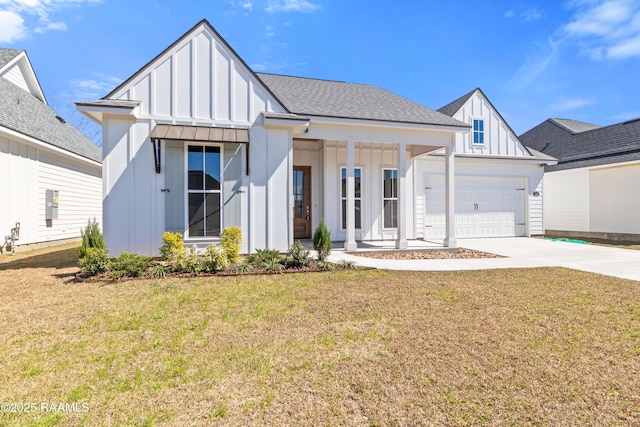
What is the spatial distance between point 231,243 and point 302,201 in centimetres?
459

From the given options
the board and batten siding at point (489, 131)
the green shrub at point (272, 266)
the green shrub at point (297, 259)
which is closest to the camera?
the green shrub at point (272, 266)

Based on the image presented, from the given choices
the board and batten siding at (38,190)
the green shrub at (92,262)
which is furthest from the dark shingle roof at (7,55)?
the green shrub at (92,262)

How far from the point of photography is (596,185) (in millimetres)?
13617

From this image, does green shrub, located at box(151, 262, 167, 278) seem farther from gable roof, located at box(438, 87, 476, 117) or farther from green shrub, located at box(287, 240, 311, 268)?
gable roof, located at box(438, 87, 476, 117)

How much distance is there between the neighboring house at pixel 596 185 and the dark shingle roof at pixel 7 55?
2378cm

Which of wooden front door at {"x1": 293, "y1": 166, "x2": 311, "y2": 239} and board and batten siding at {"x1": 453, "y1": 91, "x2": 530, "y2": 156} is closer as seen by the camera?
wooden front door at {"x1": 293, "y1": 166, "x2": 311, "y2": 239}

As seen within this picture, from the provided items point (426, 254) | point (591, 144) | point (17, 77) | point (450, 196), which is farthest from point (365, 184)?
point (17, 77)

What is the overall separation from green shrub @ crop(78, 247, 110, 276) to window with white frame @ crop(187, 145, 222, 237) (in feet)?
5.96

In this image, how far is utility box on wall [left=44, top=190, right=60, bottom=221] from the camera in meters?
10.6

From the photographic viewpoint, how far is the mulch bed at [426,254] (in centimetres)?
826

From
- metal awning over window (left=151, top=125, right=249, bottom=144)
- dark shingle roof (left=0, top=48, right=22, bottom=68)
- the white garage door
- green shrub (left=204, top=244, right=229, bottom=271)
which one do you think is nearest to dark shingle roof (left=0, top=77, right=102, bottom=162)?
dark shingle roof (left=0, top=48, right=22, bottom=68)

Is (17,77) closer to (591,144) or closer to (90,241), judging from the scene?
(90,241)

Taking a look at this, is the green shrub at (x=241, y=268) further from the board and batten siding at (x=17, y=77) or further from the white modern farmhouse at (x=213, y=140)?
the board and batten siding at (x=17, y=77)

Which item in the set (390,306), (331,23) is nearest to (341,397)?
(390,306)
